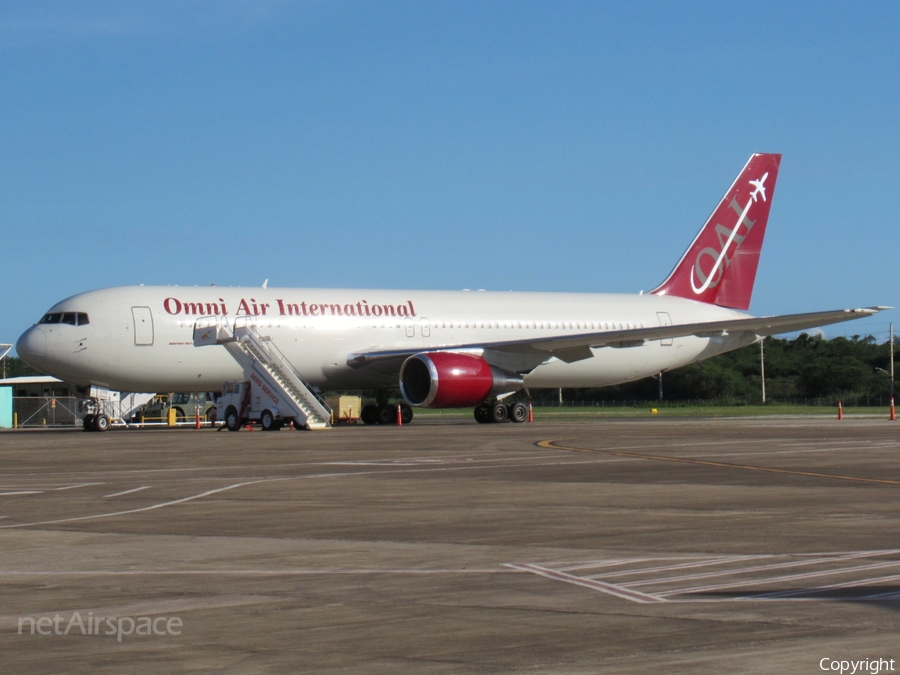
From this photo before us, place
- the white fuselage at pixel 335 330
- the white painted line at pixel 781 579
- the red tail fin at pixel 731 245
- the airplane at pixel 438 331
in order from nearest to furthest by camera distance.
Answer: the white painted line at pixel 781 579 → the white fuselage at pixel 335 330 → the airplane at pixel 438 331 → the red tail fin at pixel 731 245

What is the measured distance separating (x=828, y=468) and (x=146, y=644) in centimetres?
1223

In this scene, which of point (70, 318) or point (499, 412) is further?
point (499, 412)

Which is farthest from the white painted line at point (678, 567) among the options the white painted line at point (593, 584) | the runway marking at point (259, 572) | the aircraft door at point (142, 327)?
the aircraft door at point (142, 327)

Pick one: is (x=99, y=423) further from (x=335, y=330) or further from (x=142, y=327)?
(x=335, y=330)

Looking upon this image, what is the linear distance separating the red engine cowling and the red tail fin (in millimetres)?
11772

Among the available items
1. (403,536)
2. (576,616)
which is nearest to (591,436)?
(403,536)

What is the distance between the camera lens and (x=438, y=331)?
119 feet

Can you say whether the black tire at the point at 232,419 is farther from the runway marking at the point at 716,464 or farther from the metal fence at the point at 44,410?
the metal fence at the point at 44,410

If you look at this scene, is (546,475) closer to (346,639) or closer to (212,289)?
(346,639)

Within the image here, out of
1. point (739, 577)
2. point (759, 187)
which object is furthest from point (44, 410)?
point (739, 577)

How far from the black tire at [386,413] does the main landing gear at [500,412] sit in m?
2.79

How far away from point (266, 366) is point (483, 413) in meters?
7.68

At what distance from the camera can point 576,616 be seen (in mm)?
5953

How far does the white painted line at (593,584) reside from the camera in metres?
6.42
